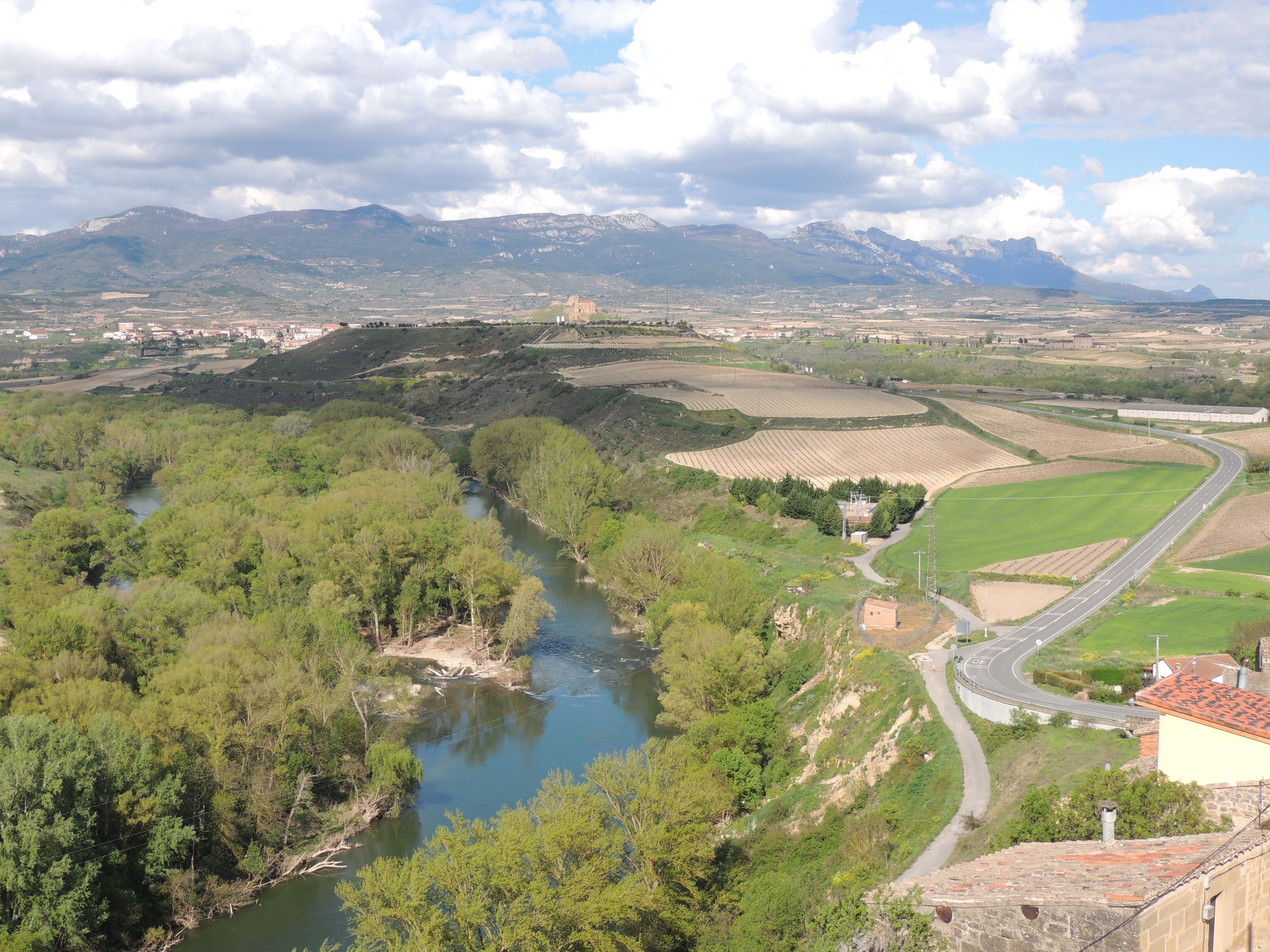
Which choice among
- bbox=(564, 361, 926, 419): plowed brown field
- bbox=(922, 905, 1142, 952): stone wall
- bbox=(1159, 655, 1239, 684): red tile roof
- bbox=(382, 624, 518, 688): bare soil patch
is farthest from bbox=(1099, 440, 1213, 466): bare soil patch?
bbox=(922, 905, 1142, 952): stone wall

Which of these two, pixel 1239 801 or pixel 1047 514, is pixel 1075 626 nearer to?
pixel 1239 801

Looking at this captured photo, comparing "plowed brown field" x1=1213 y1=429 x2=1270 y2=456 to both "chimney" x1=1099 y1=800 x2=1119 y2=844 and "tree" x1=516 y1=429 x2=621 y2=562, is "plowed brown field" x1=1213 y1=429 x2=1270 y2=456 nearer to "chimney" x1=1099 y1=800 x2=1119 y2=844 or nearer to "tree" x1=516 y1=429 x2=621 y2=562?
"tree" x1=516 y1=429 x2=621 y2=562

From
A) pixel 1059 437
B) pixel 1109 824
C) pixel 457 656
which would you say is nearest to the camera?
pixel 1109 824

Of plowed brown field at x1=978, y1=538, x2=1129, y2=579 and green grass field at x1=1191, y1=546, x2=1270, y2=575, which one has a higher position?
green grass field at x1=1191, y1=546, x2=1270, y2=575

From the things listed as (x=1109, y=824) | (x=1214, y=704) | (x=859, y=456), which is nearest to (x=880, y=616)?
(x=1214, y=704)

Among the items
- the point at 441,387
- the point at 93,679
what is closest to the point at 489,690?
the point at 93,679

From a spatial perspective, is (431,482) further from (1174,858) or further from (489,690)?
(1174,858)
